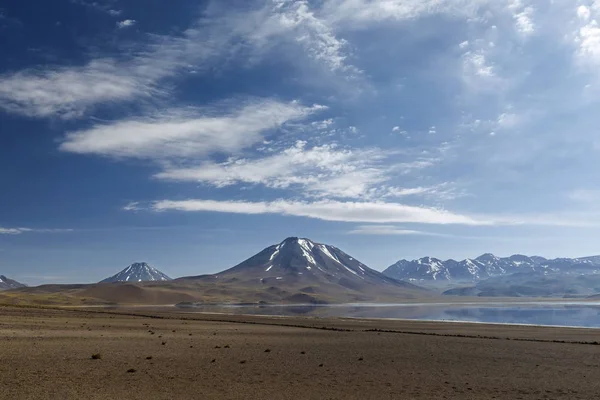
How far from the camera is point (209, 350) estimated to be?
3142cm

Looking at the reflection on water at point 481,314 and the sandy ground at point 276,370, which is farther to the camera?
the reflection on water at point 481,314

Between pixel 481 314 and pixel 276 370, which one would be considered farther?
pixel 481 314

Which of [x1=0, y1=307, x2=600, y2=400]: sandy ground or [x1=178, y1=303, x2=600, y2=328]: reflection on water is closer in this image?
[x1=0, y1=307, x2=600, y2=400]: sandy ground

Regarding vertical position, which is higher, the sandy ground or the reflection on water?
the sandy ground

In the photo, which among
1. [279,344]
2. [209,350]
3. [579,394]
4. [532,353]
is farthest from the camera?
[279,344]

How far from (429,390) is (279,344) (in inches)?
744

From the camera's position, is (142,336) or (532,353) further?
(142,336)

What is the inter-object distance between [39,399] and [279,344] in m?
22.9

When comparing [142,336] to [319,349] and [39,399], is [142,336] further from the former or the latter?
[39,399]

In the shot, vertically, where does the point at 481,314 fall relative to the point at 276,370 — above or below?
below

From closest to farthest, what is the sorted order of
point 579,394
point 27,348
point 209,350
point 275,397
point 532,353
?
point 275,397 → point 579,394 → point 27,348 → point 209,350 → point 532,353

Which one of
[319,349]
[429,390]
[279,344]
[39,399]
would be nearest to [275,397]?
[429,390]

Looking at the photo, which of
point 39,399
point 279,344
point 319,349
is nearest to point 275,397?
point 39,399

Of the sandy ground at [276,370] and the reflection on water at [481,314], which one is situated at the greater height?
the sandy ground at [276,370]
